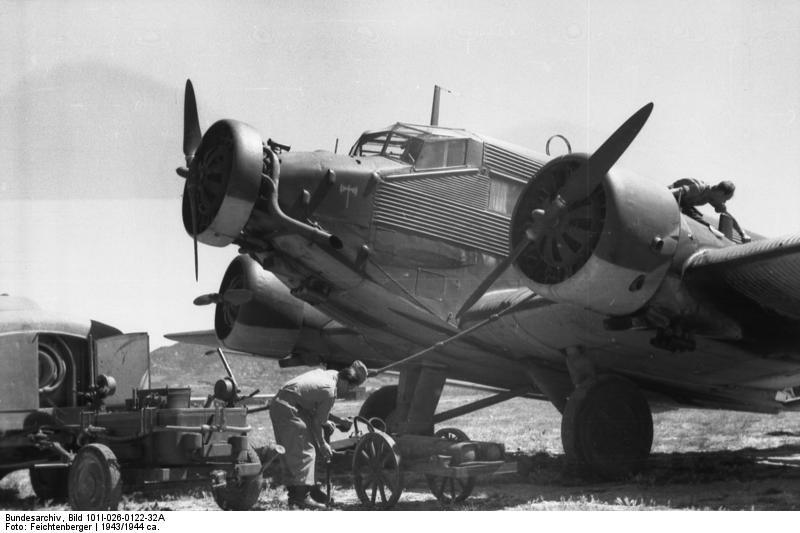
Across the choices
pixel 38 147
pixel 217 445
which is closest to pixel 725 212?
pixel 217 445

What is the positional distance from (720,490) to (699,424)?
32.8 feet

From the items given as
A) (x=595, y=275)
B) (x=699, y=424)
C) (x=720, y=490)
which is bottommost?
(x=699, y=424)

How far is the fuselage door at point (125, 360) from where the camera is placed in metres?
9.62

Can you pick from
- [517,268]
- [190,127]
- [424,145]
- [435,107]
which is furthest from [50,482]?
[435,107]

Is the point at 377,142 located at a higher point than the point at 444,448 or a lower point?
higher

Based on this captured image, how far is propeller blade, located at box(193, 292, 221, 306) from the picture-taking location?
11439 millimetres

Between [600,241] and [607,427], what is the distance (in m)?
2.26

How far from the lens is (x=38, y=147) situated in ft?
30.9

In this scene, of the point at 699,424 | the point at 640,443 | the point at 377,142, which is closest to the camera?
the point at 640,443

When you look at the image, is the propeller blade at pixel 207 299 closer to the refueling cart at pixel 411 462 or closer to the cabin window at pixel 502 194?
the cabin window at pixel 502 194

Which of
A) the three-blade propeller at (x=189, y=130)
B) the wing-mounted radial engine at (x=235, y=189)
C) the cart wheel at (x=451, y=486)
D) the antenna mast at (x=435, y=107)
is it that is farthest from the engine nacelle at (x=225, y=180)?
the cart wheel at (x=451, y=486)

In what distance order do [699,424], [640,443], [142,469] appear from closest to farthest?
1. [142,469]
2. [640,443]
3. [699,424]

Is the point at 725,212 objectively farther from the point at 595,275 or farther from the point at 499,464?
the point at 499,464

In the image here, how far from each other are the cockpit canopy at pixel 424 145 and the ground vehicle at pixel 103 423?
319 cm
